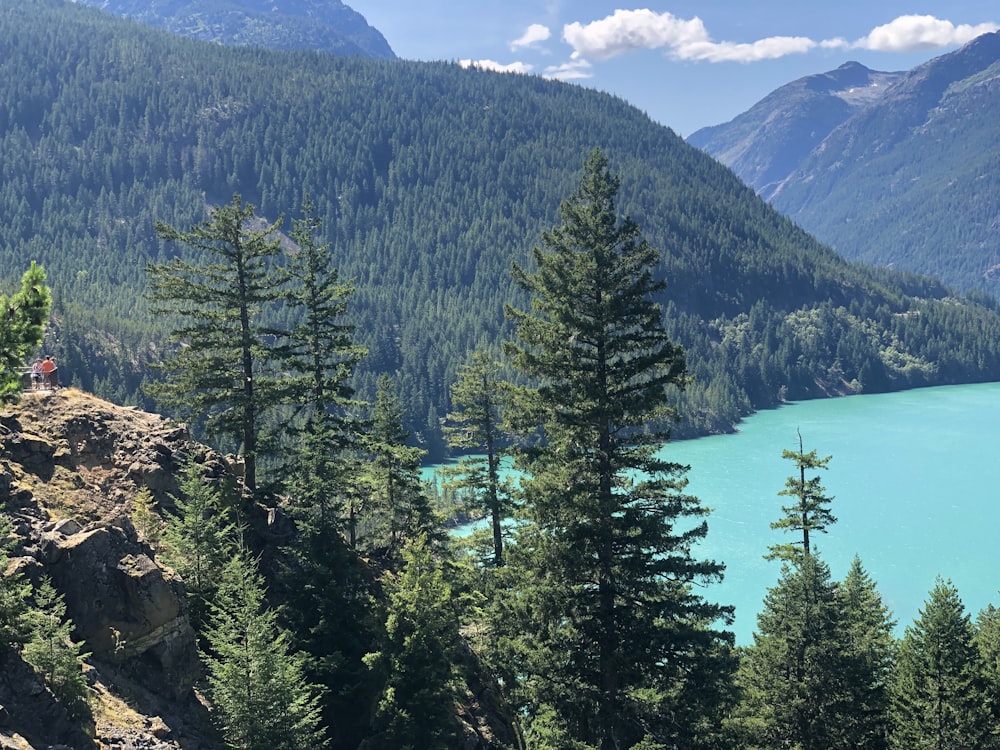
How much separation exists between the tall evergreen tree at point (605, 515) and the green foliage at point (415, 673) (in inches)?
110

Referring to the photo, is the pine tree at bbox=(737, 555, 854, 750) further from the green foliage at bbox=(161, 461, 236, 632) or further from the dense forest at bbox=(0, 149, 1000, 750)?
the green foliage at bbox=(161, 461, 236, 632)

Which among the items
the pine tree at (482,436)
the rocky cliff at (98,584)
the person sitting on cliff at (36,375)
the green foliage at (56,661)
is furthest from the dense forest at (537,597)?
the person sitting on cliff at (36,375)

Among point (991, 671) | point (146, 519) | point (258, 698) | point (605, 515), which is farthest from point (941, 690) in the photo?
point (146, 519)

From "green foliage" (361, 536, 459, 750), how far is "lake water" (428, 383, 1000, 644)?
537 inches

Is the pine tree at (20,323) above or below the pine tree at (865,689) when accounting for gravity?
above

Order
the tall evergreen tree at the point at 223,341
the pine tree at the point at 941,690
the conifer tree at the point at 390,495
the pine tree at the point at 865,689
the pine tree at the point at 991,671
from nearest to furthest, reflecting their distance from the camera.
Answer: the pine tree at the point at 941,690, the pine tree at the point at 991,671, the pine tree at the point at 865,689, the tall evergreen tree at the point at 223,341, the conifer tree at the point at 390,495

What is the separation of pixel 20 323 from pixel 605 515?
1252 cm

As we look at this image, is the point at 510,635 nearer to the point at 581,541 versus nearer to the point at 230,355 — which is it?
the point at 581,541

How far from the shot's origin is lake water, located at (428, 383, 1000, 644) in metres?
70.1

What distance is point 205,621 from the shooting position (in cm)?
1975

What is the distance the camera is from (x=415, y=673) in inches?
792

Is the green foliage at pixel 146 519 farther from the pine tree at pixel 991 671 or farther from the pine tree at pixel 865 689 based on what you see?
the pine tree at pixel 991 671

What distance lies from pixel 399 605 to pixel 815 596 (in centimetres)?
1368

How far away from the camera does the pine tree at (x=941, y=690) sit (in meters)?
22.0
